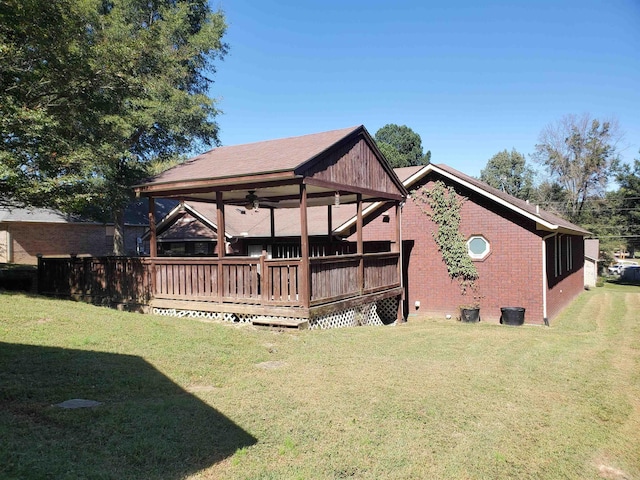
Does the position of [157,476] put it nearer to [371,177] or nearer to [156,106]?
[371,177]

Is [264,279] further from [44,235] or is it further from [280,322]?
[44,235]

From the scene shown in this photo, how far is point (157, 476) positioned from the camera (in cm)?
337

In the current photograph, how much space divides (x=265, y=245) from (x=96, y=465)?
44.7 ft

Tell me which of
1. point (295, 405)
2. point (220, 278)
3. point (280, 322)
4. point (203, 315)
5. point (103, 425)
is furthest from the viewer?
point (203, 315)

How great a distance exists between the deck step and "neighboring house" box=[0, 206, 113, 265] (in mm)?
18486

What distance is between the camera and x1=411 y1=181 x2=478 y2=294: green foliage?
15.0 m

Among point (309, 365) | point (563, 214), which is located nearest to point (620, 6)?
point (309, 365)

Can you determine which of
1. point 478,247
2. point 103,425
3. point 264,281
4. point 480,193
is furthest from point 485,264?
point 103,425

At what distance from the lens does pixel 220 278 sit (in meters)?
10.1

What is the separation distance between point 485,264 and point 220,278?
9.03 m

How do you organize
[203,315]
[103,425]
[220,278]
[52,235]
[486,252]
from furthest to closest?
[52,235], [486,252], [203,315], [220,278], [103,425]

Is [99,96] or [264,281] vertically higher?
[99,96]


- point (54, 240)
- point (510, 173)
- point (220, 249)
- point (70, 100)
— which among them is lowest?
point (220, 249)

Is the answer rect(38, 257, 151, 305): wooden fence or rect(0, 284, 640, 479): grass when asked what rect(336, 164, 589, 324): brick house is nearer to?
rect(0, 284, 640, 479): grass
